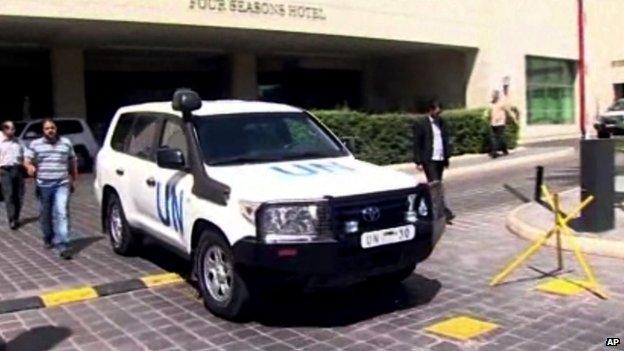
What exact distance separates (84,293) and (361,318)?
2588 mm

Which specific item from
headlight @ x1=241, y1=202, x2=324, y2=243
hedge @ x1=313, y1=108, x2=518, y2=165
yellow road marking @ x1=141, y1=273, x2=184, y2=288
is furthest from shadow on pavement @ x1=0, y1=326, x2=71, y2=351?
hedge @ x1=313, y1=108, x2=518, y2=165

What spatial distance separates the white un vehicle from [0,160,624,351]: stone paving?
1.00 feet

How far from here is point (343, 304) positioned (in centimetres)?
595

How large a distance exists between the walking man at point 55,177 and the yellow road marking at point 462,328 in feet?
14.9

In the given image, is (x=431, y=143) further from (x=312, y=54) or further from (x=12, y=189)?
(x=312, y=54)

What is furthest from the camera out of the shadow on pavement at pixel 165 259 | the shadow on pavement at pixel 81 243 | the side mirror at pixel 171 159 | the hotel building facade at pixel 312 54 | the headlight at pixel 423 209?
the hotel building facade at pixel 312 54

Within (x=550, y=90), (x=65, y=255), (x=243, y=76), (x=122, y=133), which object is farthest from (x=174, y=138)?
(x=550, y=90)

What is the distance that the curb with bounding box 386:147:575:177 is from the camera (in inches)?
667

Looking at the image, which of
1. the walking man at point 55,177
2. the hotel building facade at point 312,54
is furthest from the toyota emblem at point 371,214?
the hotel building facade at point 312,54

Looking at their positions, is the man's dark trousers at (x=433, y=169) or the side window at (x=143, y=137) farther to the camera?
the man's dark trousers at (x=433, y=169)

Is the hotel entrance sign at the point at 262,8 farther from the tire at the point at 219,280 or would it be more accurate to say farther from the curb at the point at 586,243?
the tire at the point at 219,280

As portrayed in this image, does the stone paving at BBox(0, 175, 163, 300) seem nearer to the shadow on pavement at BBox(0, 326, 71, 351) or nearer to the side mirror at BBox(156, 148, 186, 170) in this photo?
the shadow on pavement at BBox(0, 326, 71, 351)

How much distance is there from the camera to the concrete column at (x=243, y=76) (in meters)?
25.2

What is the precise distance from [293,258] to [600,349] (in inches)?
83.5
